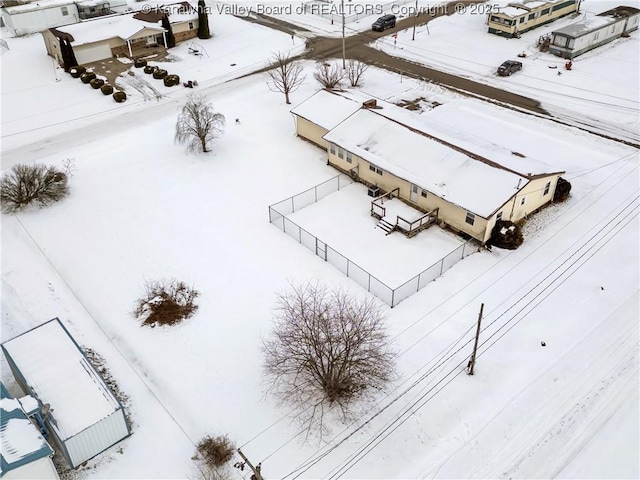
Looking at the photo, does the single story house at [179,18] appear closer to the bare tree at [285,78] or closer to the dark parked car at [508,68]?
the bare tree at [285,78]

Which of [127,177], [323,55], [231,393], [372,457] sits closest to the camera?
[372,457]

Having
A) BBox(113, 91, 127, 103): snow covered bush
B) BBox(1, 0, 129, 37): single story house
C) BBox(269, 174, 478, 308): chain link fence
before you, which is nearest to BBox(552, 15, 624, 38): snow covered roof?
BBox(269, 174, 478, 308): chain link fence

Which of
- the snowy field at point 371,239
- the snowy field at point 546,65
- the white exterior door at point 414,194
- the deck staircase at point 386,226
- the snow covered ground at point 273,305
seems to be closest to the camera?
the snow covered ground at point 273,305

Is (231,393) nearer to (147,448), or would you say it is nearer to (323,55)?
(147,448)

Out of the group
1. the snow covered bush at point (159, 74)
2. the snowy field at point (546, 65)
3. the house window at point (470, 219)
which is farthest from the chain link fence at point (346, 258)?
the snow covered bush at point (159, 74)

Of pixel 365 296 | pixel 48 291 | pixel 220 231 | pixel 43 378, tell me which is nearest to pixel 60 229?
pixel 48 291

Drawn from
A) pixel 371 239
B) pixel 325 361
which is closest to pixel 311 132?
pixel 371 239

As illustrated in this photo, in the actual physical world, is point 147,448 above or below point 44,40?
below
